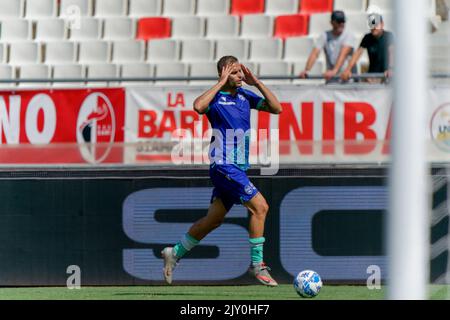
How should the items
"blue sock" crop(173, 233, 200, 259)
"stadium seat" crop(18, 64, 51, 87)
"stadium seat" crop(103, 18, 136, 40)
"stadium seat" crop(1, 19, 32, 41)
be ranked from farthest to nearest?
"stadium seat" crop(1, 19, 32, 41), "stadium seat" crop(103, 18, 136, 40), "stadium seat" crop(18, 64, 51, 87), "blue sock" crop(173, 233, 200, 259)

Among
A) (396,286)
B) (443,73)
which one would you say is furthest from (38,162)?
(396,286)

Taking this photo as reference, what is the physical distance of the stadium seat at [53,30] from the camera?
15844 mm

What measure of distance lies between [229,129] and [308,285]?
153 cm

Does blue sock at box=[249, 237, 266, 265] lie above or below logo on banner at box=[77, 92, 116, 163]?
below

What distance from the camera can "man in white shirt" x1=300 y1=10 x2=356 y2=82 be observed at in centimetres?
1258

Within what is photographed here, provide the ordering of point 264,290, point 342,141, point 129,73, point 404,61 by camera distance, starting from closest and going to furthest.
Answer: point 404,61 < point 264,290 < point 342,141 < point 129,73

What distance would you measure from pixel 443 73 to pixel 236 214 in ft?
18.3

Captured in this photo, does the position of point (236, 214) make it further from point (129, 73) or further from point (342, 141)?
point (129, 73)

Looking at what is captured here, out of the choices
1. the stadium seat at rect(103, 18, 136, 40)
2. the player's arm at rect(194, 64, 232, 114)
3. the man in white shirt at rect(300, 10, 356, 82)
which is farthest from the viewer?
the stadium seat at rect(103, 18, 136, 40)

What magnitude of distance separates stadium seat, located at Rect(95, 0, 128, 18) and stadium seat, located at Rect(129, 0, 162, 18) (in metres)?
0.12

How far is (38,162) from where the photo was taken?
1148 centimetres

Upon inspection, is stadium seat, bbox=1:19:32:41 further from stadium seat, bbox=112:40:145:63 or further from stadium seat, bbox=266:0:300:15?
stadium seat, bbox=266:0:300:15

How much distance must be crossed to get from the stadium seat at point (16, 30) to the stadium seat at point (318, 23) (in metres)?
Result: 3.98

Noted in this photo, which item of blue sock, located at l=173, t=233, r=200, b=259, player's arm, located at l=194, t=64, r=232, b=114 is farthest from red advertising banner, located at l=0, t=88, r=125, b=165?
player's arm, located at l=194, t=64, r=232, b=114
